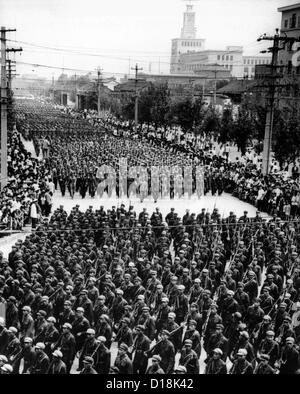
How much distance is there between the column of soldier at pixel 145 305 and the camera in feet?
23.6

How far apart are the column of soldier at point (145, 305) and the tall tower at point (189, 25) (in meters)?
4.39

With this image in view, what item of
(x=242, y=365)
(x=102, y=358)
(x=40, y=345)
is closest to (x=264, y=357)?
(x=242, y=365)

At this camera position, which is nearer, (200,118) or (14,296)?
(14,296)

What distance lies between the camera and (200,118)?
35.4 meters

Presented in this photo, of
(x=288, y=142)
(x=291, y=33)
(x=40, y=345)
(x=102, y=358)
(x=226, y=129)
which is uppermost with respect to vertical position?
(x=291, y=33)

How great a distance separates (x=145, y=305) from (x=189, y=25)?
575cm

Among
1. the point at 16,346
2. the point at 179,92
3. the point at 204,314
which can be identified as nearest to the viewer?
the point at 16,346

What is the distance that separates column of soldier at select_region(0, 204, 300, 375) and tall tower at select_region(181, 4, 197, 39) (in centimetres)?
439

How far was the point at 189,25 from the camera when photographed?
11.0m

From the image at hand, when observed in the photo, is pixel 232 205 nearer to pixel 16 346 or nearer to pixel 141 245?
pixel 141 245

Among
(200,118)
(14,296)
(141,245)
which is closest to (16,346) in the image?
(14,296)

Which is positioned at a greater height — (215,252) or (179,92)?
(179,92)

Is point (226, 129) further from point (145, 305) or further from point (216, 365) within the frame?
point (216, 365)
